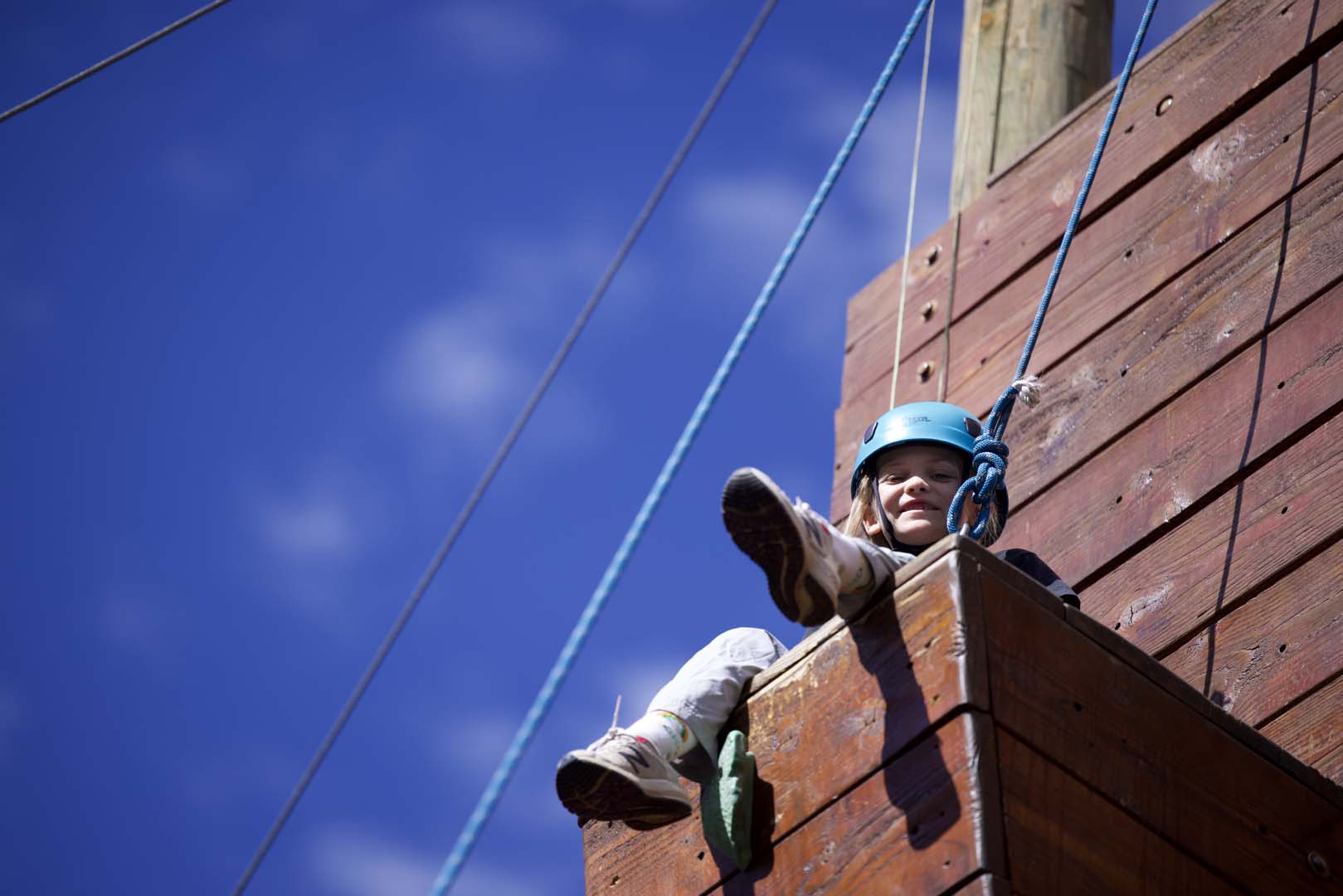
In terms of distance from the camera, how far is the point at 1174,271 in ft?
12.3

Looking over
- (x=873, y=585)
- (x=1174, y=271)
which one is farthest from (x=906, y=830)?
(x=1174, y=271)

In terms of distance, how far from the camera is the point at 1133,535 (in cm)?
343

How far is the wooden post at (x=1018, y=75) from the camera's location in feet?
16.0

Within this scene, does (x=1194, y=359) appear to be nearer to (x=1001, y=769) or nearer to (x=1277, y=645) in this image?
(x=1277, y=645)

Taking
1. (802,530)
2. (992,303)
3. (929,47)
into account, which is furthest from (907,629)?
(929,47)

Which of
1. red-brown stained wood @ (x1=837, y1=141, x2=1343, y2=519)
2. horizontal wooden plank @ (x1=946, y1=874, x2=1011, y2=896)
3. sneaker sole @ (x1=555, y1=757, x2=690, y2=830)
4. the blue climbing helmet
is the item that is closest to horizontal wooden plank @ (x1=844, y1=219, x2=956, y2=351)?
red-brown stained wood @ (x1=837, y1=141, x2=1343, y2=519)

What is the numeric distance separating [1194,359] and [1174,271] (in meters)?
0.31

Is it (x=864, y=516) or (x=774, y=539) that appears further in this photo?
(x=864, y=516)

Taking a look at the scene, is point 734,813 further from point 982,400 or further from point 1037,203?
point 1037,203

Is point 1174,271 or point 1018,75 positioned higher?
point 1018,75

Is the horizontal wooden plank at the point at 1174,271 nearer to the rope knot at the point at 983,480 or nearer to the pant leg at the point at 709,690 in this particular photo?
the rope knot at the point at 983,480

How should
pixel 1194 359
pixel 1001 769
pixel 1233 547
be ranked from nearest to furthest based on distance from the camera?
pixel 1001 769 < pixel 1233 547 < pixel 1194 359

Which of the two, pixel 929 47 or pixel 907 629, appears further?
pixel 929 47

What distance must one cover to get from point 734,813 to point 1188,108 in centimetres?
241
